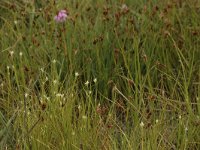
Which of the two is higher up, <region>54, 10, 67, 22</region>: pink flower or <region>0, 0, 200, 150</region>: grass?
<region>54, 10, 67, 22</region>: pink flower

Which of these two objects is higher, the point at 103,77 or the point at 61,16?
the point at 61,16

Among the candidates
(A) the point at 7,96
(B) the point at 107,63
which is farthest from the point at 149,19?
(A) the point at 7,96

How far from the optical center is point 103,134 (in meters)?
2.49

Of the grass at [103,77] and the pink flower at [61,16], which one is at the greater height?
the pink flower at [61,16]

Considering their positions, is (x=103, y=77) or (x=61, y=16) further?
(x=61, y=16)

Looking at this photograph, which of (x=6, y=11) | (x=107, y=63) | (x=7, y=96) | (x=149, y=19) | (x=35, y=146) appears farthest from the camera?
(x=6, y=11)

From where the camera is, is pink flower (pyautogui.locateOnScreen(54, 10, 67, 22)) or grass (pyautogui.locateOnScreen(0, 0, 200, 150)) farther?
pink flower (pyautogui.locateOnScreen(54, 10, 67, 22))

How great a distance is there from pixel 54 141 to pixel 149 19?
4.28 ft

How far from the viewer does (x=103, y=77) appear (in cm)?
316

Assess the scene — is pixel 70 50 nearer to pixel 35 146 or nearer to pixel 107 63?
pixel 107 63

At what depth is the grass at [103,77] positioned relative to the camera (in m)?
2.48

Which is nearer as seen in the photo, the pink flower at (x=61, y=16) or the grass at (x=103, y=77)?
the grass at (x=103, y=77)

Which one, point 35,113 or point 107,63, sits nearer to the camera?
point 35,113

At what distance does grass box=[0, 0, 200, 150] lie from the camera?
2.48 m
